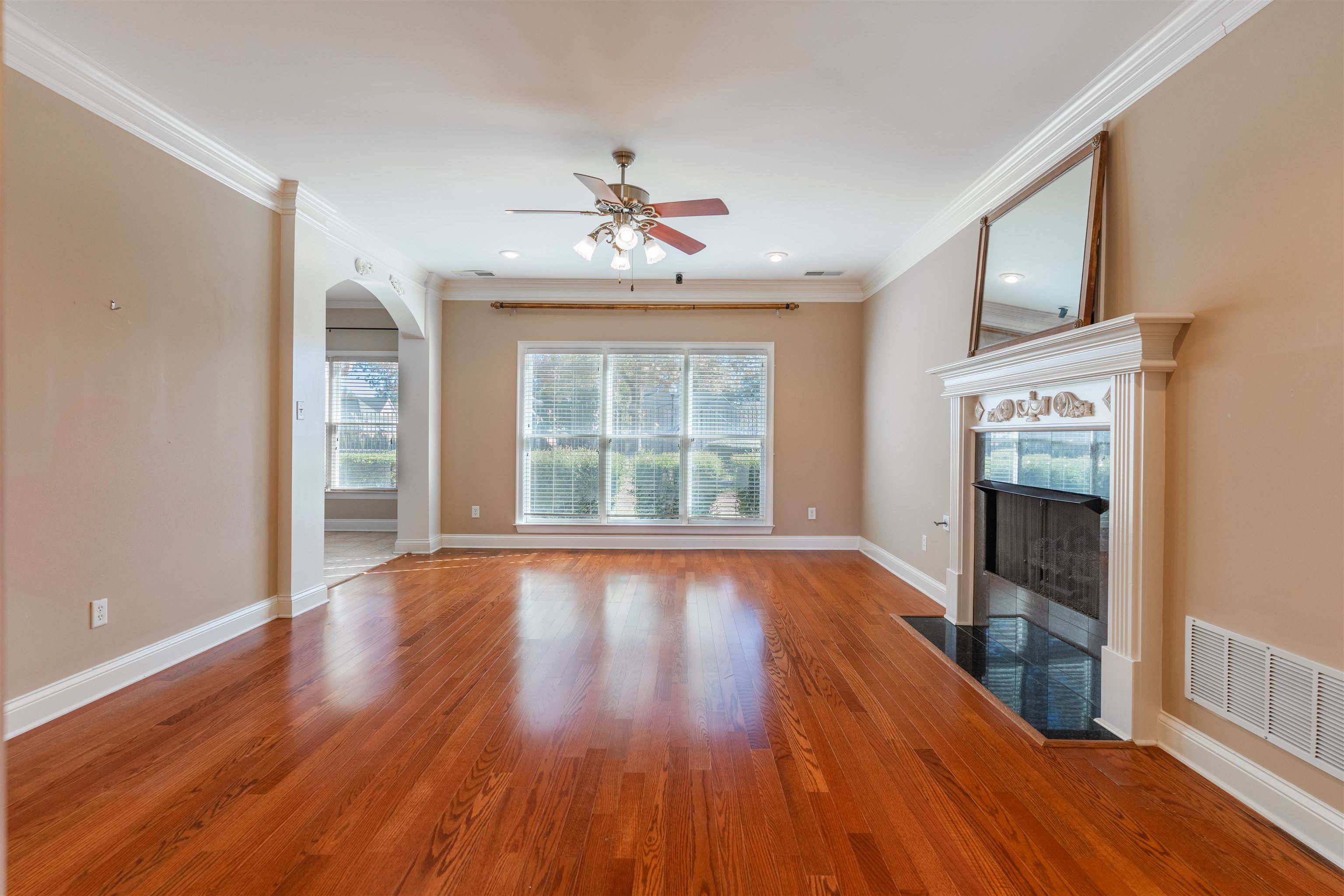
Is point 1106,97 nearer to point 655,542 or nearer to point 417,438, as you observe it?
point 655,542

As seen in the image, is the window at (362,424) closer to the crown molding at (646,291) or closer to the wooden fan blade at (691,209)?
the crown molding at (646,291)

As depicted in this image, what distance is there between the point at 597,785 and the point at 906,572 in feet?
11.4

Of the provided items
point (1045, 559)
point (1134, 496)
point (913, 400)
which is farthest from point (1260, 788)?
point (913, 400)

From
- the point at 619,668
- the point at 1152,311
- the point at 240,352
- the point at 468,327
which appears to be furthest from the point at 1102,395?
the point at 468,327

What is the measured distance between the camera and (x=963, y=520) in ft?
13.3

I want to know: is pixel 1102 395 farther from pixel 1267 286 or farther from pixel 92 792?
pixel 92 792

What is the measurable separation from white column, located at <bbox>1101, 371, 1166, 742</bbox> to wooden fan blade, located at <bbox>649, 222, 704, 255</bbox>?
2165mm

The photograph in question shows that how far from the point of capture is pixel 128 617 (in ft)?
10.3

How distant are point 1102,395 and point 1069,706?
4.24 ft

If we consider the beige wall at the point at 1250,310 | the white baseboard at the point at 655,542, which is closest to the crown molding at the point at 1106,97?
the beige wall at the point at 1250,310

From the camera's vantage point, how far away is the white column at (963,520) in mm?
4012

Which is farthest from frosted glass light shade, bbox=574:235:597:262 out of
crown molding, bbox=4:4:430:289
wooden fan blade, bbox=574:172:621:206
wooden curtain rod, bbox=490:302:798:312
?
wooden curtain rod, bbox=490:302:798:312

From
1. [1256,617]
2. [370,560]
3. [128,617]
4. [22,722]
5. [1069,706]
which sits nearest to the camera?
[1256,617]

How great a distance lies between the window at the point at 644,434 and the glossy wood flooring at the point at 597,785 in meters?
2.88
